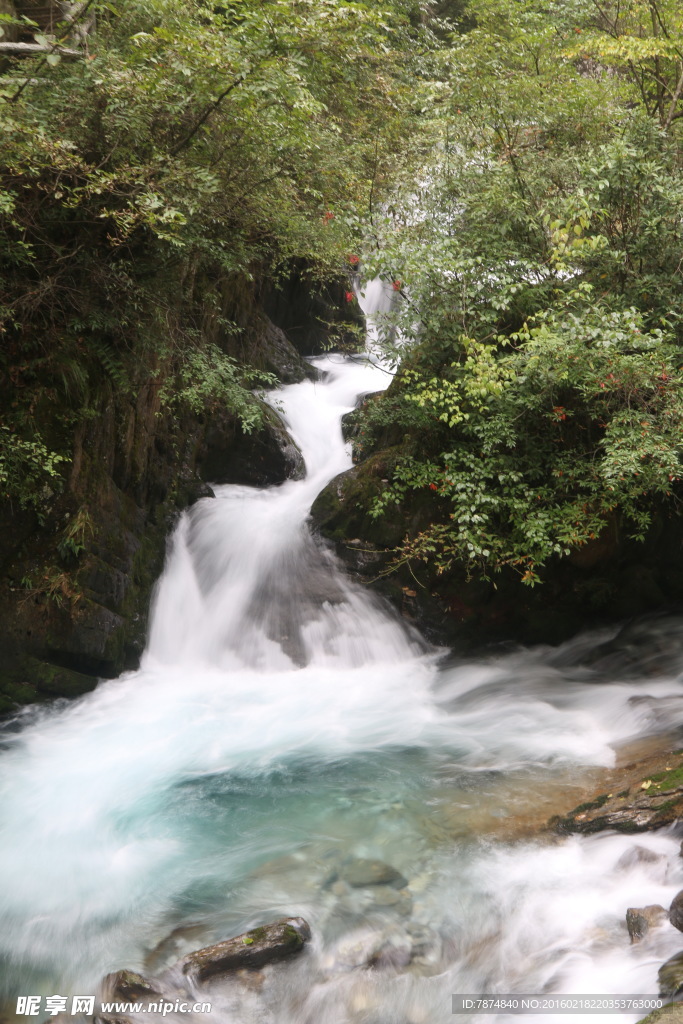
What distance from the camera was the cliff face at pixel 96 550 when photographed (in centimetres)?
636

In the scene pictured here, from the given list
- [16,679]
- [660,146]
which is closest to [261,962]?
[16,679]

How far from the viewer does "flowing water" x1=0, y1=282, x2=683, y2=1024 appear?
3873 mm

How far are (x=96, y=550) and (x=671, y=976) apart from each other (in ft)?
18.8

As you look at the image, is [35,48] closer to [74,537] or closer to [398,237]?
[398,237]

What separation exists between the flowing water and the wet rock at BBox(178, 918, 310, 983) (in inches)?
3.3

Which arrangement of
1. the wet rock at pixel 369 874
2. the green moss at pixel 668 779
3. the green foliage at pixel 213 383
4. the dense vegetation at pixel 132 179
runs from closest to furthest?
the wet rock at pixel 369 874, the green moss at pixel 668 779, the dense vegetation at pixel 132 179, the green foliage at pixel 213 383

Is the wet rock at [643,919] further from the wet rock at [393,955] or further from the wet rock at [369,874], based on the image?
the wet rock at [369,874]

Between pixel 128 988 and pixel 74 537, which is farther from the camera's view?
pixel 74 537

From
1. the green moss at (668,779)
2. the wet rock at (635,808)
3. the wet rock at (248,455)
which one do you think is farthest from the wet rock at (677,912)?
the wet rock at (248,455)

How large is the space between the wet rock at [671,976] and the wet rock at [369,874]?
5.24 feet

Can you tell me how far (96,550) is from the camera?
22.5 ft

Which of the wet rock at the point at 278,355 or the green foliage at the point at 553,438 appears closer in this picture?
the green foliage at the point at 553,438

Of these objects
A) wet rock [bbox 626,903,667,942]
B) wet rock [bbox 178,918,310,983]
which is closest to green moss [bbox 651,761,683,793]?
wet rock [bbox 626,903,667,942]

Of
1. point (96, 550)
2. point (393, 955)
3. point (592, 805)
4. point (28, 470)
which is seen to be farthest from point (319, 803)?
point (28, 470)
